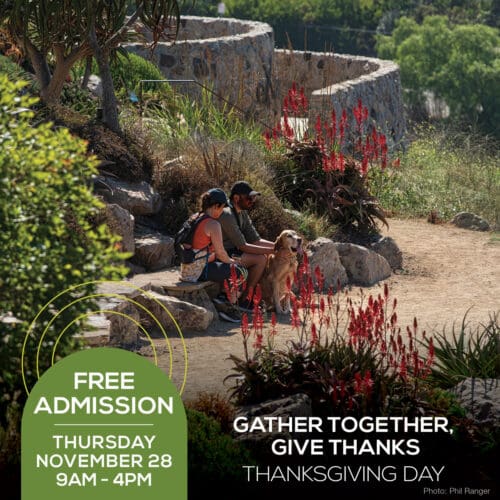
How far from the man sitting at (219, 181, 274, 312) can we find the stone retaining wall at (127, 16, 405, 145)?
7.33m

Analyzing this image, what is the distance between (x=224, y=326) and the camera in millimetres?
9719

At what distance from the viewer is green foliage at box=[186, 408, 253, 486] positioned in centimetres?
608

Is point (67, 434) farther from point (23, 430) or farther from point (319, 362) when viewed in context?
point (319, 362)

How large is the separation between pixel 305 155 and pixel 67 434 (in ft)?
24.2

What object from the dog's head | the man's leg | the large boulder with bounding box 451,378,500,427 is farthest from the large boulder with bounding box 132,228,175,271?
the large boulder with bounding box 451,378,500,427

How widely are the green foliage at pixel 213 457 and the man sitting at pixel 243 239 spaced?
143 inches

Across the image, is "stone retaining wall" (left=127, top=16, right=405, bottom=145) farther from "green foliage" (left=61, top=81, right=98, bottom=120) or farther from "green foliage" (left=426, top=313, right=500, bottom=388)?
"green foliage" (left=426, top=313, right=500, bottom=388)

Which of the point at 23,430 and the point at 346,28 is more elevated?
the point at 23,430

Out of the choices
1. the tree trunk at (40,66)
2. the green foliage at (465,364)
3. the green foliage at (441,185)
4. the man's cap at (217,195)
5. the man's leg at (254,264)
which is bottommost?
the green foliage at (441,185)

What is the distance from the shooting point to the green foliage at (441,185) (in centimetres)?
1489

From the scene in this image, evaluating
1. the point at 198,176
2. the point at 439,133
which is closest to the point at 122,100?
the point at 198,176

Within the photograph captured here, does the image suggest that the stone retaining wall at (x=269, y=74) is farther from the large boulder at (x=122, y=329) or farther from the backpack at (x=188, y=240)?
the large boulder at (x=122, y=329)

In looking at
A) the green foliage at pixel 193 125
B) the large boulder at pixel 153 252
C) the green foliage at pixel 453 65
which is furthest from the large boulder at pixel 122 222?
the green foliage at pixel 453 65

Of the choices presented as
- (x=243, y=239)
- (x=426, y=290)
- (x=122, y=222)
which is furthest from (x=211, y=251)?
(x=426, y=290)
